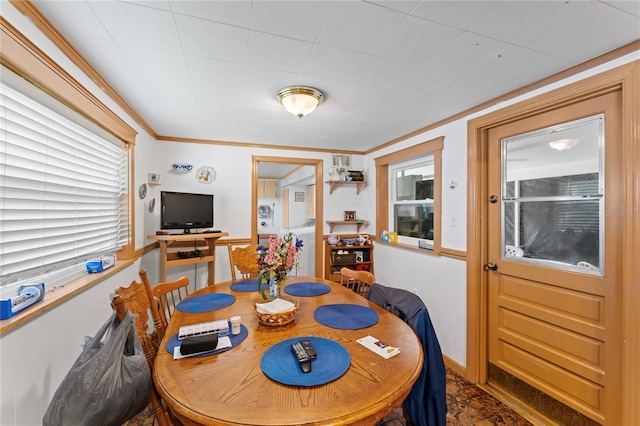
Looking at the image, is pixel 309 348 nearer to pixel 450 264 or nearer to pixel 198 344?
pixel 198 344

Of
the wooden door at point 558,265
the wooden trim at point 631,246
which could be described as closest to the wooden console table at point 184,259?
the wooden door at point 558,265

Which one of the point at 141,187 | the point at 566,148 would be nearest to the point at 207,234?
the point at 141,187

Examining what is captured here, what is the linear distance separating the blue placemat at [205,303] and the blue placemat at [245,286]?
14 cm

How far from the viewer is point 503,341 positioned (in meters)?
2.12

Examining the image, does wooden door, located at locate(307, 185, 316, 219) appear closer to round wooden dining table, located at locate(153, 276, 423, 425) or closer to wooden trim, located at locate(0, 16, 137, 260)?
wooden trim, located at locate(0, 16, 137, 260)

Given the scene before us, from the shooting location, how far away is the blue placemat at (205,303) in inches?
64.6

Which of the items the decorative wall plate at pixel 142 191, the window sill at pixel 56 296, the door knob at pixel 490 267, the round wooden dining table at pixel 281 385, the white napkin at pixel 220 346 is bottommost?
the round wooden dining table at pixel 281 385

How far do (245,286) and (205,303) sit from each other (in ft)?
1.38

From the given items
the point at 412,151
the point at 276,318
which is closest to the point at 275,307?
the point at 276,318

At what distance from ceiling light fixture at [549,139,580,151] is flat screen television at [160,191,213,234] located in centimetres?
316

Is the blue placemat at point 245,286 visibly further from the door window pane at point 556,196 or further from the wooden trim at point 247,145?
the door window pane at point 556,196

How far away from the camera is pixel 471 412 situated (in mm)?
1875

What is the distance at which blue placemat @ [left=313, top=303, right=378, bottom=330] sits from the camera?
1.40 metres

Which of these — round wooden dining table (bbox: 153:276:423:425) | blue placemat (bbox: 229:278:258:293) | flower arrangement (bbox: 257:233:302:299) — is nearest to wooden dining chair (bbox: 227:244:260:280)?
blue placemat (bbox: 229:278:258:293)
